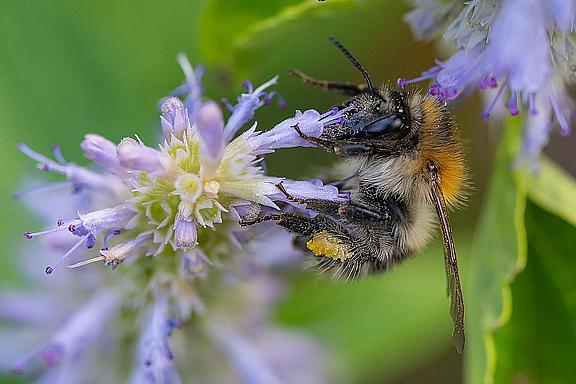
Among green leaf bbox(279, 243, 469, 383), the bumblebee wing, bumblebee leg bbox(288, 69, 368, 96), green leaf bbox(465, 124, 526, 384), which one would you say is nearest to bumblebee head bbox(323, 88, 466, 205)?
the bumblebee wing

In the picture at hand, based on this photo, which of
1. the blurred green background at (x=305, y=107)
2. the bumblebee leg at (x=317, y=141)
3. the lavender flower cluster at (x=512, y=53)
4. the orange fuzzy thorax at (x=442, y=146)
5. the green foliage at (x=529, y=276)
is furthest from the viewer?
the blurred green background at (x=305, y=107)

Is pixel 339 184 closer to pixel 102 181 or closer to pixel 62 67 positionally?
pixel 102 181

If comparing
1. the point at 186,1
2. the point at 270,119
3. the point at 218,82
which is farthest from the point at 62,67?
the point at 218,82

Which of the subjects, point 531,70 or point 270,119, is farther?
point 270,119

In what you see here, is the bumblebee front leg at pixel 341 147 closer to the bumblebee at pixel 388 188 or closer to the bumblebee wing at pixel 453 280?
the bumblebee at pixel 388 188

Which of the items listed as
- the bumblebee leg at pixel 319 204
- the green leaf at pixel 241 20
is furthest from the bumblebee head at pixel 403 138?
the green leaf at pixel 241 20

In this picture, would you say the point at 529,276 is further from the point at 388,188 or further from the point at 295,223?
the point at 295,223

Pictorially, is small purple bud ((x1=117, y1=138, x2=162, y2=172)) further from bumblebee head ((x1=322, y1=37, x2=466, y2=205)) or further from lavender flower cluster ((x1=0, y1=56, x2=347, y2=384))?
bumblebee head ((x1=322, y1=37, x2=466, y2=205))
